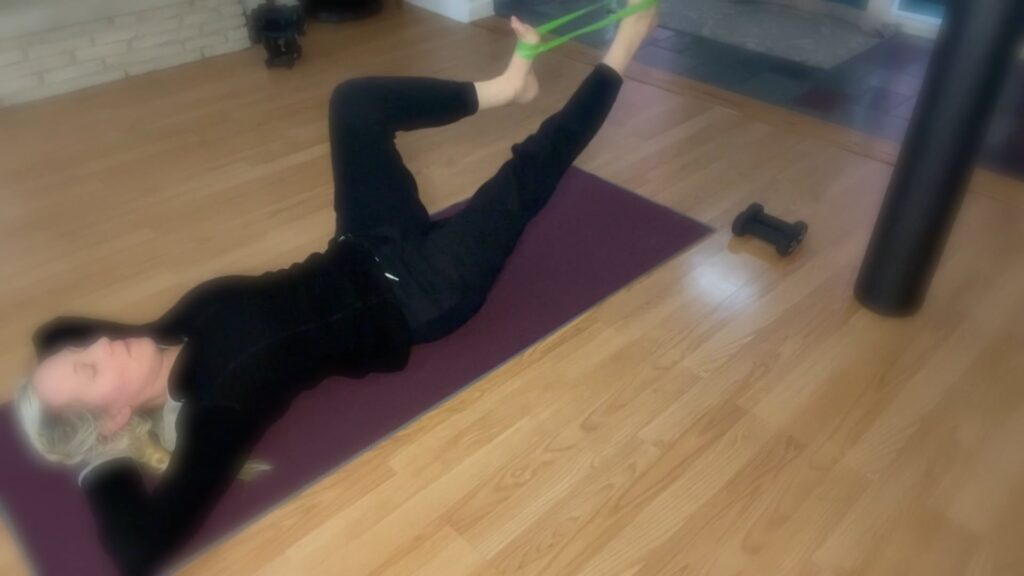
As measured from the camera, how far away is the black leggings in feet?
5.05

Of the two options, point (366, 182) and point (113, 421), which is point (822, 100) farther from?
point (113, 421)

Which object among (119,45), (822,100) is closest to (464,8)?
(119,45)

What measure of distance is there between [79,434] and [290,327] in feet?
1.17

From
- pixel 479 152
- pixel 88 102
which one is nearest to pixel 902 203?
pixel 479 152

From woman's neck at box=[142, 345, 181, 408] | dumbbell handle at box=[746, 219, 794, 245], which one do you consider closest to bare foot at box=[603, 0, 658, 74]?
dumbbell handle at box=[746, 219, 794, 245]

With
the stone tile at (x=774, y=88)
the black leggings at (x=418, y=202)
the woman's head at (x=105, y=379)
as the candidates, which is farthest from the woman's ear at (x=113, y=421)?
the stone tile at (x=774, y=88)

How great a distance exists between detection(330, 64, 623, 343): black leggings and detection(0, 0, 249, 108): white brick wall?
1.77 meters

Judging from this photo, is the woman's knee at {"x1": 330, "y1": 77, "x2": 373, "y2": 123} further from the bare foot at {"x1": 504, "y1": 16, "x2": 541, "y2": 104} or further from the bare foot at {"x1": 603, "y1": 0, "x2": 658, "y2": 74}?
the bare foot at {"x1": 603, "y1": 0, "x2": 658, "y2": 74}

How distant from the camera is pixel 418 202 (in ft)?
5.36

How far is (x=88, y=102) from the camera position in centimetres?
280

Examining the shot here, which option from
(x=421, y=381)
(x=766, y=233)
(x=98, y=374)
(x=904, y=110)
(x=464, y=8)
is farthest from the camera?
(x=464, y=8)

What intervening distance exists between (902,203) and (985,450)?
1.76 ft

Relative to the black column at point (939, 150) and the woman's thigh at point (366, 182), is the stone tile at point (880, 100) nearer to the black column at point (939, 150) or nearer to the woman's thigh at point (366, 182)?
the black column at point (939, 150)

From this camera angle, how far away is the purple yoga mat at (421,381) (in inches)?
53.2
